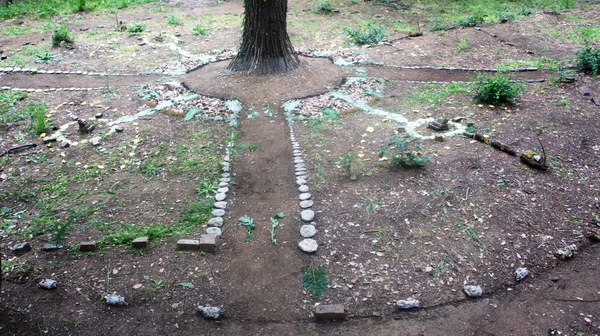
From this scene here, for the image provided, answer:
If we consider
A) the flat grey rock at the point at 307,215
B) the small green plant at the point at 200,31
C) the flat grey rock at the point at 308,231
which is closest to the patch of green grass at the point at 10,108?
the small green plant at the point at 200,31

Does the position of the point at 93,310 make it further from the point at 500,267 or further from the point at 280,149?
the point at 500,267

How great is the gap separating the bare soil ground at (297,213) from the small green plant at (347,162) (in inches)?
2.0

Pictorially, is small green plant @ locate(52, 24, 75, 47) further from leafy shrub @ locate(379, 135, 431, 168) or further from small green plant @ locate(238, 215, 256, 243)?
leafy shrub @ locate(379, 135, 431, 168)

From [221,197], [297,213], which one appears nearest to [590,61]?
[297,213]

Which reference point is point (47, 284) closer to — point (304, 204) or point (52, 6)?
point (304, 204)

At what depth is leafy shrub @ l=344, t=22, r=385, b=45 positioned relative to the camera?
9.99m

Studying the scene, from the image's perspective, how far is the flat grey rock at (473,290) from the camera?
3445 millimetres

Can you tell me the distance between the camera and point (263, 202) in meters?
4.70

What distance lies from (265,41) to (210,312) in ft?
18.9

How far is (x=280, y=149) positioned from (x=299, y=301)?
8.71 ft

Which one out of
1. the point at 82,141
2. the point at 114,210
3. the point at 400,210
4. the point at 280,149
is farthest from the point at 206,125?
the point at 400,210

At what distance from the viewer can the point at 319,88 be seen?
7.45 metres

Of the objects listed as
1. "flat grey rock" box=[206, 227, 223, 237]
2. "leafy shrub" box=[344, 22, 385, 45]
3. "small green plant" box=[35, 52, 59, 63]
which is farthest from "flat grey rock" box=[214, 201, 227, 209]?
"small green plant" box=[35, 52, 59, 63]

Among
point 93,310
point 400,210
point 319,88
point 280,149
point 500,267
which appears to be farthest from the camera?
point 319,88
